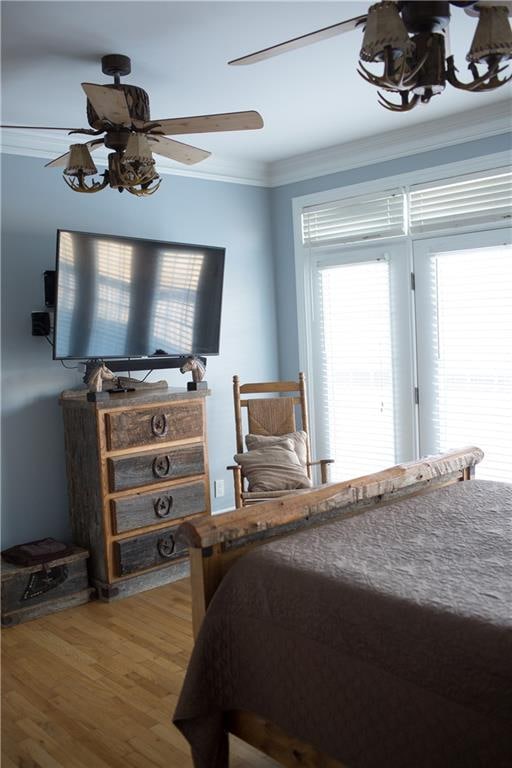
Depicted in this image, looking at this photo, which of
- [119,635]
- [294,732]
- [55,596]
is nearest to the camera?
[294,732]

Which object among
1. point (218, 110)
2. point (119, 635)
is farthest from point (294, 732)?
point (218, 110)

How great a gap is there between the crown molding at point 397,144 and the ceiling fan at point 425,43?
2.34 meters

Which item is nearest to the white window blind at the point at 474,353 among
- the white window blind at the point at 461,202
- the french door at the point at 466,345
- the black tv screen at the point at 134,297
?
the french door at the point at 466,345

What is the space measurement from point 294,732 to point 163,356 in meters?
2.74

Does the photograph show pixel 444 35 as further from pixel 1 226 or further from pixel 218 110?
pixel 1 226

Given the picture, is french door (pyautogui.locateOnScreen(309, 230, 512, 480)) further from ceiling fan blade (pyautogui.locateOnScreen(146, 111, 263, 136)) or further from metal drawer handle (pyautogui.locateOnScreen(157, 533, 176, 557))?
ceiling fan blade (pyautogui.locateOnScreen(146, 111, 263, 136))

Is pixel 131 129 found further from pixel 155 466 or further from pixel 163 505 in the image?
pixel 163 505

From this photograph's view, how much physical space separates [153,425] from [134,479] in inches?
12.5

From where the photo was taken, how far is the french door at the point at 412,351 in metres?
4.20

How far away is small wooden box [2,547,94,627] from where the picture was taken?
359cm

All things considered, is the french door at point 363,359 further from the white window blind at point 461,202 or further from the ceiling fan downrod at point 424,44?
the ceiling fan downrod at point 424,44

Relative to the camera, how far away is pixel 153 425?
13.1ft

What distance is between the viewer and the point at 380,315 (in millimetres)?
4793

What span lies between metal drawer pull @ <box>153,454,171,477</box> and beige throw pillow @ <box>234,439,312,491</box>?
0.43 metres
